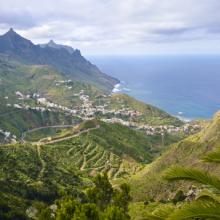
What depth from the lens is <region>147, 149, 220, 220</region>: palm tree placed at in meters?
10.1

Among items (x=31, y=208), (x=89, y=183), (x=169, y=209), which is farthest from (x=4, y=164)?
(x=169, y=209)

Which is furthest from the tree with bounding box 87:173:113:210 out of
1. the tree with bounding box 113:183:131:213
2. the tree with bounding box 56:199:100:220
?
the tree with bounding box 56:199:100:220

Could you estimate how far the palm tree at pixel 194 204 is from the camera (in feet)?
33.2

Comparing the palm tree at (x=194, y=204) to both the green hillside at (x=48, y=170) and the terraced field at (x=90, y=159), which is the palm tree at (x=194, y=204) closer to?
the green hillside at (x=48, y=170)

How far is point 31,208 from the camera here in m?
88.2

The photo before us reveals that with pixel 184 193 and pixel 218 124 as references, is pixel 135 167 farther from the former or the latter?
pixel 184 193

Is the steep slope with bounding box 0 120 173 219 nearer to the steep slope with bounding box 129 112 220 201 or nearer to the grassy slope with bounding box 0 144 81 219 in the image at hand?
the grassy slope with bounding box 0 144 81 219

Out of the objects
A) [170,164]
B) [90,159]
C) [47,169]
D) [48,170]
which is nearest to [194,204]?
[170,164]

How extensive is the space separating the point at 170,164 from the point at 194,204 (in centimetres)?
13840

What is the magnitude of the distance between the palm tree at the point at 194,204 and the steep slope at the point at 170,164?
4195 inches

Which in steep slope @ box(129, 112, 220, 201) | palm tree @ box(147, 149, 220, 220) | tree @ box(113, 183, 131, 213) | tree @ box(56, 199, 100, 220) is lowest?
steep slope @ box(129, 112, 220, 201)

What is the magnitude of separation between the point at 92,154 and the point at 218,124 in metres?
59.9

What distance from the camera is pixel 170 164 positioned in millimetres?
146625

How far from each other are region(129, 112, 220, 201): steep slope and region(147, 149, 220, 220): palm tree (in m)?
107
